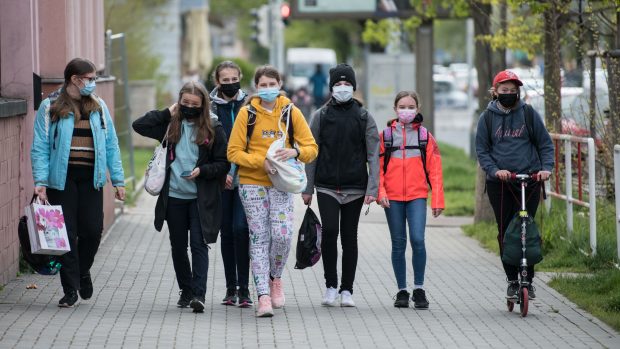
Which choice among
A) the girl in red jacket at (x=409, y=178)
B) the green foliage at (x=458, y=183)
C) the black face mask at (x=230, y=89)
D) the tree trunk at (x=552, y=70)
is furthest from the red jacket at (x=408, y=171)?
the green foliage at (x=458, y=183)

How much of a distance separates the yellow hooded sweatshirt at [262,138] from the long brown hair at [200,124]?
153 mm

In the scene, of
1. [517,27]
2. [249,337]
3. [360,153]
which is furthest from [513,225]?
[517,27]

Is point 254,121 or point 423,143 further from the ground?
point 254,121

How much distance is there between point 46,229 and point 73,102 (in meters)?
0.89

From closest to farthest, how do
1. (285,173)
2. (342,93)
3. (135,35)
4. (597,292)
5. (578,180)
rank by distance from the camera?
1. (285,173)
2. (342,93)
3. (597,292)
4. (578,180)
5. (135,35)

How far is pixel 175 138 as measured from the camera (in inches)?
385

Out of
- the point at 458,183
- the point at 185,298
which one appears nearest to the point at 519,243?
the point at 185,298

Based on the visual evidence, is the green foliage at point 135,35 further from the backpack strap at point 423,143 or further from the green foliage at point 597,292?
the backpack strap at point 423,143

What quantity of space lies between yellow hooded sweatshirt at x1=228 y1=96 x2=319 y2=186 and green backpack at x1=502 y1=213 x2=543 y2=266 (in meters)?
1.46

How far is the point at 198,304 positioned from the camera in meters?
9.71

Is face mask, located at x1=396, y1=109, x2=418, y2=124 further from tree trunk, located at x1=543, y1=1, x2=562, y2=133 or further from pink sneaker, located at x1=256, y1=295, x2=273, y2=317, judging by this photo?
tree trunk, located at x1=543, y1=1, x2=562, y2=133

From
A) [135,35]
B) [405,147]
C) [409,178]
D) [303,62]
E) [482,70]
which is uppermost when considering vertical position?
[135,35]

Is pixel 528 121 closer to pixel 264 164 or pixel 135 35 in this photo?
pixel 264 164

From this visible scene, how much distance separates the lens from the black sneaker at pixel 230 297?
1027 centimetres
